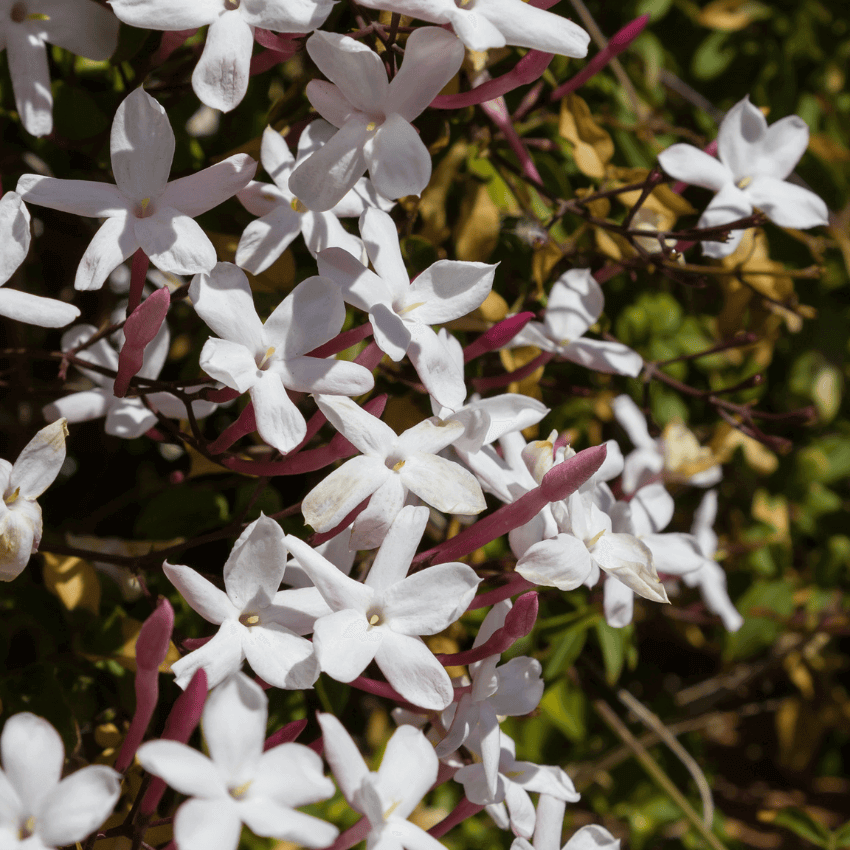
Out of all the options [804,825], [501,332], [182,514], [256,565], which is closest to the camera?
[256,565]

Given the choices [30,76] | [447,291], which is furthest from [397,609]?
[30,76]

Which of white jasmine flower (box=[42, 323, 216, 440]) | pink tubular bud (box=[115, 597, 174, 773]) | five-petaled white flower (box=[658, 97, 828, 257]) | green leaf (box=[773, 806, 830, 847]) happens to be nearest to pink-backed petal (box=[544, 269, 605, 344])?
five-petaled white flower (box=[658, 97, 828, 257])

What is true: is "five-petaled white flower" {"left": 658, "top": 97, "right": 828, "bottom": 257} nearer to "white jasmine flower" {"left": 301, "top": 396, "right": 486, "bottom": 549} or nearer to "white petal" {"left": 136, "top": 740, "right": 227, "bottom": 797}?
"white jasmine flower" {"left": 301, "top": 396, "right": 486, "bottom": 549}

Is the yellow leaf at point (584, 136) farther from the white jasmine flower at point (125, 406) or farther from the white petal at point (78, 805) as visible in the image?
the white petal at point (78, 805)

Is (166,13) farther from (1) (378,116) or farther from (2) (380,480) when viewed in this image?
(2) (380,480)

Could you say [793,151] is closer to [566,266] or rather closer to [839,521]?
[566,266]

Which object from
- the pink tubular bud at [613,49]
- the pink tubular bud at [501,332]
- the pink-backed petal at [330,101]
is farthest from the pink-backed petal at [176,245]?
the pink tubular bud at [613,49]
